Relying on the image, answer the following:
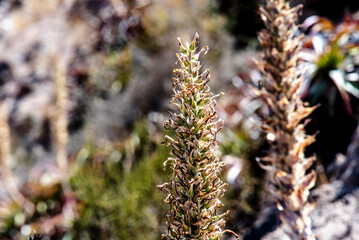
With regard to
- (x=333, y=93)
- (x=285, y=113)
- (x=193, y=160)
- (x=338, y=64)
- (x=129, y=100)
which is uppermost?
(x=129, y=100)

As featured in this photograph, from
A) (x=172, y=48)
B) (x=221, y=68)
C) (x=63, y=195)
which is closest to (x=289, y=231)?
(x=63, y=195)

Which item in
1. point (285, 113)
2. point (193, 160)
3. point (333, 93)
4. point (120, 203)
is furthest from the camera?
point (120, 203)

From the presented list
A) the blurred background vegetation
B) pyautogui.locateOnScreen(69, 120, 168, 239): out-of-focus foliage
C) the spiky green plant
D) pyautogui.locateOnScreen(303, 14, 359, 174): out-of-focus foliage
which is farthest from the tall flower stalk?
pyautogui.locateOnScreen(69, 120, 168, 239): out-of-focus foliage

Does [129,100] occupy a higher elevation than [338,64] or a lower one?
higher

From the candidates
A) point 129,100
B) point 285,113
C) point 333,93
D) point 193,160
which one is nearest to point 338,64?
point 333,93

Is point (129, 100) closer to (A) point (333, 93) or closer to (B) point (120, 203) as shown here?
(B) point (120, 203)

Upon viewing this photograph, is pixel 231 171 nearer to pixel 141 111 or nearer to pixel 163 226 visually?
pixel 163 226

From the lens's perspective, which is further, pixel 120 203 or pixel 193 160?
pixel 120 203

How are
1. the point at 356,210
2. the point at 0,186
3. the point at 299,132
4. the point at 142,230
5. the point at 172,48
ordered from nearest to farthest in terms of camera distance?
the point at 299,132, the point at 356,210, the point at 142,230, the point at 0,186, the point at 172,48
